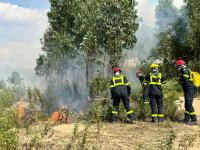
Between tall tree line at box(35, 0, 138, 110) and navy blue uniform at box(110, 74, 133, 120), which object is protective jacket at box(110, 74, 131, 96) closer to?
navy blue uniform at box(110, 74, 133, 120)

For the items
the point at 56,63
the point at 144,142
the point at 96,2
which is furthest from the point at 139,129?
the point at 56,63

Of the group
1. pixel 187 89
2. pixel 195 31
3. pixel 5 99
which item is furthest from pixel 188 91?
pixel 195 31

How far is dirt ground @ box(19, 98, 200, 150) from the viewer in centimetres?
805

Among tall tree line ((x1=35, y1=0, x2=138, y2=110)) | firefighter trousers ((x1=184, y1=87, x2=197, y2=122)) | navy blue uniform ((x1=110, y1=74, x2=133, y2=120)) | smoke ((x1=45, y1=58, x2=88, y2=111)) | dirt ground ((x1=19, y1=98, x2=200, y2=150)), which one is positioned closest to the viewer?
dirt ground ((x1=19, y1=98, x2=200, y2=150))

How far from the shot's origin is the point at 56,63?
145 ft

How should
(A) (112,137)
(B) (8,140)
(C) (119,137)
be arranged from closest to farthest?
(B) (8,140), (A) (112,137), (C) (119,137)

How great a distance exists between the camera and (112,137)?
9.91 m

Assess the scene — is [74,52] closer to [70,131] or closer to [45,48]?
[45,48]

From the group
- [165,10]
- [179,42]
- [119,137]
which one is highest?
[165,10]

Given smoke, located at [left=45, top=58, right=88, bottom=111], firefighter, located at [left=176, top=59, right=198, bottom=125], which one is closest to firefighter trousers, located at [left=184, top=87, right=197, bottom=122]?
firefighter, located at [left=176, top=59, right=198, bottom=125]

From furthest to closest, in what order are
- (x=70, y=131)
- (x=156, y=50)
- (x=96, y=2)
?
(x=156, y=50) → (x=96, y=2) → (x=70, y=131)

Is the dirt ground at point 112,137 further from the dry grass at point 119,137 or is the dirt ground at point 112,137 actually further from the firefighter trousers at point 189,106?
the firefighter trousers at point 189,106

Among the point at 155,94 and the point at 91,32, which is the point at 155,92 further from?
the point at 91,32

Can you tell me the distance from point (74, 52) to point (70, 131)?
104 ft
